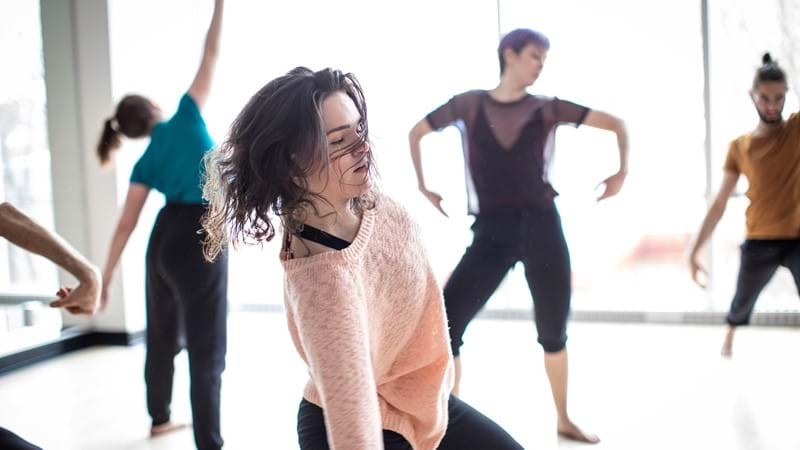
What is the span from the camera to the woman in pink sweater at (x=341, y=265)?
0.89 metres

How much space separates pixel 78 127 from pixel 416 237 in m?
3.40

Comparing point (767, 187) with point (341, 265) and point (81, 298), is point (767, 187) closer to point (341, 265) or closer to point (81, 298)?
point (341, 265)

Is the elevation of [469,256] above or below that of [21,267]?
above

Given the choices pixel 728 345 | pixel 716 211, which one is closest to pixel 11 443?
pixel 716 211

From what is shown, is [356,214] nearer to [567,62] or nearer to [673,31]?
[567,62]

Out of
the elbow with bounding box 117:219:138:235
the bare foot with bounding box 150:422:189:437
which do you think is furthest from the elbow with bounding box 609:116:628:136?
the bare foot with bounding box 150:422:189:437

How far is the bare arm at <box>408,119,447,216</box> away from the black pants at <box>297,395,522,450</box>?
1.18 m

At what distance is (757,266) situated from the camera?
111 inches

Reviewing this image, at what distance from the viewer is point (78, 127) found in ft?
12.7

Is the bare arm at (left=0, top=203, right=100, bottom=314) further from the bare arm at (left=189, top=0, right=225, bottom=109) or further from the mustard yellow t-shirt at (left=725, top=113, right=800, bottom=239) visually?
the mustard yellow t-shirt at (left=725, top=113, right=800, bottom=239)

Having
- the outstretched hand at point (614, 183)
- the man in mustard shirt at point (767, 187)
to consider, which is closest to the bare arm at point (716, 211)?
the man in mustard shirt at point (767, 187)

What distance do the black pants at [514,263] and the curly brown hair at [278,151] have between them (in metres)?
1.13

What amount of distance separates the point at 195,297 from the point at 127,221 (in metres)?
0.51

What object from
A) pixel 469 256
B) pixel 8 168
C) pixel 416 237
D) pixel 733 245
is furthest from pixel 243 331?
pixel 416 237
